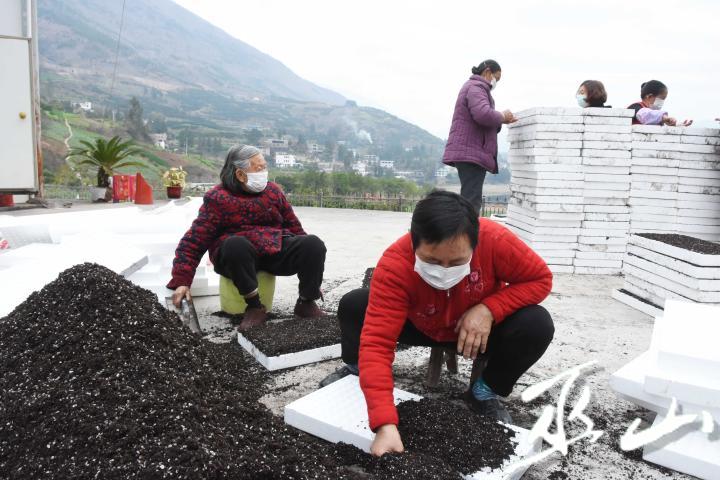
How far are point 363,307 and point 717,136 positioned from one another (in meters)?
5.02

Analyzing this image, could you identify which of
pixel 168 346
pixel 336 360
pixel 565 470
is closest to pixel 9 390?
pixel 168 346

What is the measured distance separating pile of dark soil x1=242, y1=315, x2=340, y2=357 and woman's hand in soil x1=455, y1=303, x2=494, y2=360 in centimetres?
98

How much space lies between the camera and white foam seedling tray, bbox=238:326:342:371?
251 centimetres

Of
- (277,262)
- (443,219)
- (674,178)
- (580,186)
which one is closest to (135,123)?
(580,186)

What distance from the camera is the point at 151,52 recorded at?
136 m

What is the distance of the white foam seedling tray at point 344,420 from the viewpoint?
1646 millimetres

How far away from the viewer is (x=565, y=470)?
173 cm

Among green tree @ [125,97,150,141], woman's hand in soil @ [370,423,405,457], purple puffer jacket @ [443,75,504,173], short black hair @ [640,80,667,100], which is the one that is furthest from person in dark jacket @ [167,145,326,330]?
green tree @ [125,97,150,141]

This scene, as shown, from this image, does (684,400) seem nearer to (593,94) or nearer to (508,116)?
(508,116)

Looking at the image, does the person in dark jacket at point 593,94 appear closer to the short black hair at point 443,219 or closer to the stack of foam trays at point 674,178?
the stack of foam trays at point 674,178

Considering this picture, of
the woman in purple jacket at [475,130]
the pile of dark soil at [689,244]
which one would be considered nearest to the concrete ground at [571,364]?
the pile of dark soil at [689,244]

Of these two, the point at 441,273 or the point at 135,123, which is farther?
the point at 135,123

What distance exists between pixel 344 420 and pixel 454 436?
15.6 inches

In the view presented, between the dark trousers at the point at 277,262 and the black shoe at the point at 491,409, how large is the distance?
1366 millimetres
